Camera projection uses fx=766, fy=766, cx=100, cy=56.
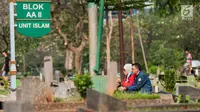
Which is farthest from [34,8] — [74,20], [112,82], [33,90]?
[74,20]

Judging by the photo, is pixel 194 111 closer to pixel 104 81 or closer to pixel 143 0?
pixel 104 81

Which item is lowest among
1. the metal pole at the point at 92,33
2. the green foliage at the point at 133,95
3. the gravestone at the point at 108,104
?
the green foliage at the point at 133,95

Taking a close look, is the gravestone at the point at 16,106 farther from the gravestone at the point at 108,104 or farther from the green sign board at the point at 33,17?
the green sign board at the point at 33,17

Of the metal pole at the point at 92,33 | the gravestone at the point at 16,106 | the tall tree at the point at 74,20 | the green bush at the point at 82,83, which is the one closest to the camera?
the gravestone at the point at 16,106

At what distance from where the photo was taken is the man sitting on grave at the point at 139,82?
57.5 feet

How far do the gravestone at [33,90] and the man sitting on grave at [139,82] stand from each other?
73.3 inches

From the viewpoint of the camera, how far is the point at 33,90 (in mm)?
16547

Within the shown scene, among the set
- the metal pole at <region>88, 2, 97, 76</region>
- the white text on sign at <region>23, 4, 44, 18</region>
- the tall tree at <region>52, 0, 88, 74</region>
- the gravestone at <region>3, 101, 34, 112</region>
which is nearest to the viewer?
the gravestone at <region>3, 101, 34, 112</region>

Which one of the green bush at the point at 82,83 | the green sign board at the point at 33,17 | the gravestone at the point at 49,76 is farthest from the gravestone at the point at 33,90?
the green sign board at the point at 33,17

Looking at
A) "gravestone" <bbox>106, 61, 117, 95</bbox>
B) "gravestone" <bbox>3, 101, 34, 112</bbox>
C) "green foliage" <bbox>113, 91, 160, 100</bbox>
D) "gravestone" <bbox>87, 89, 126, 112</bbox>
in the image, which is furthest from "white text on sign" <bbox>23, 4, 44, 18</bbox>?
"gravestone" <bbox>3, 101, 34, 112</bbox>

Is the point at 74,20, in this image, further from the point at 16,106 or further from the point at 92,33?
the point at 16,106

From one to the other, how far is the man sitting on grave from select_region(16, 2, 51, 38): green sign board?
3.35 metres

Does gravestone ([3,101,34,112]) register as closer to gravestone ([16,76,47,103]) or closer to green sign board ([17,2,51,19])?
gravestone ([16,76,47,103])

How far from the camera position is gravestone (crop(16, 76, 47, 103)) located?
16391mm
